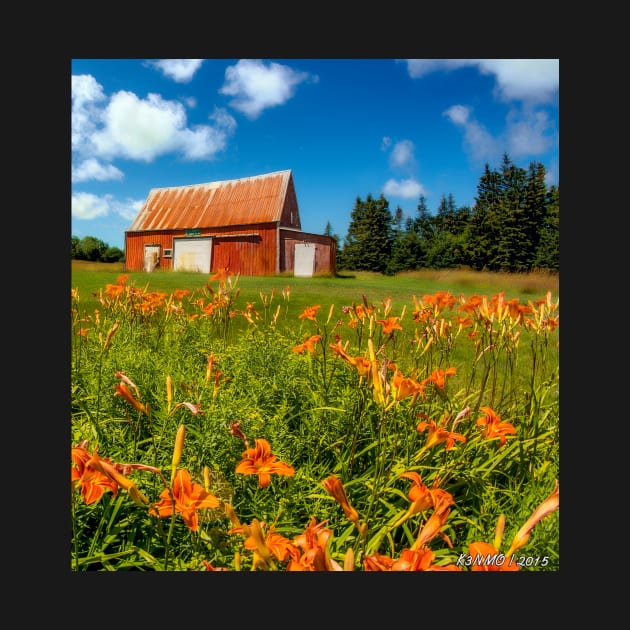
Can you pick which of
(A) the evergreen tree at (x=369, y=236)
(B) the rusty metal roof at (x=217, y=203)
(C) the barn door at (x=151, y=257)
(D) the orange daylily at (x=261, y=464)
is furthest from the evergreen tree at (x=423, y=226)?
(D) the orange daylily at (x=261, y=464)

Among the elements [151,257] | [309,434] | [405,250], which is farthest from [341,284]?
[151,257]

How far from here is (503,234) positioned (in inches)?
77.8

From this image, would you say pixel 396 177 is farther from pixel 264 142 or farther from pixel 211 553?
pixel 211 553

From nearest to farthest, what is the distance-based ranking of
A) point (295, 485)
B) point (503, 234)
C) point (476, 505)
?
point (295, 485) < point (476, 505) < point (503, 234)

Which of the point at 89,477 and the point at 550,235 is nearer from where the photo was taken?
the point at 89,477

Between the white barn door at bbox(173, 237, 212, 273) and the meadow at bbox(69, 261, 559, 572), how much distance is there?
0.06 metres

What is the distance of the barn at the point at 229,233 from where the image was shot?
199 centimetres

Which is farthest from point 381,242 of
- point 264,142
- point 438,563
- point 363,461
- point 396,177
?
point 438,563

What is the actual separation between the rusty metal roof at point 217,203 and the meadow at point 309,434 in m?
0.26

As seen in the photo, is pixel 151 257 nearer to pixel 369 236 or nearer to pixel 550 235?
pixel 369 236

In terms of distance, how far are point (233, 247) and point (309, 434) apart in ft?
3.34

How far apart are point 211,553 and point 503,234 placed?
1.61 metres

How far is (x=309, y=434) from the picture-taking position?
158 cm

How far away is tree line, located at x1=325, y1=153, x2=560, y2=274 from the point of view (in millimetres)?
1817
